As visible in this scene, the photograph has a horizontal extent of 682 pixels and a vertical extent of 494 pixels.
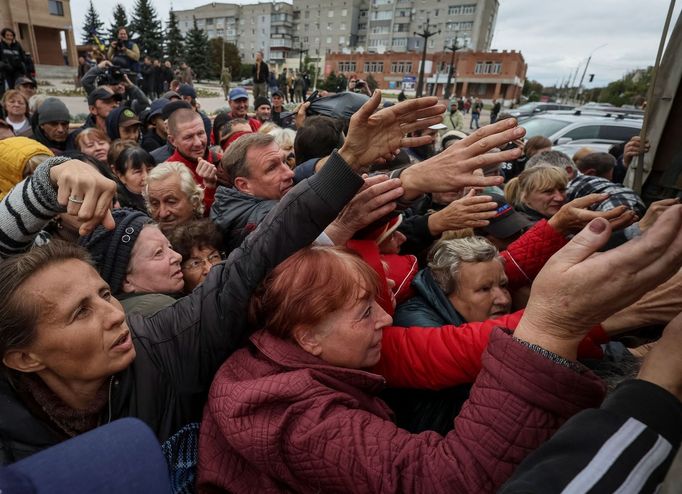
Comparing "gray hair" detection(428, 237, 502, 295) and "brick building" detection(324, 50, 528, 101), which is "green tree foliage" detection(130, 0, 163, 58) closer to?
"brick building" detection(324, 50, 528, 101)

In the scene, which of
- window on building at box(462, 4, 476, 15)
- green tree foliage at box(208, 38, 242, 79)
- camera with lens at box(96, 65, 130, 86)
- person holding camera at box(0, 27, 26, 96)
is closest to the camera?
camera with lens at box(96, 65, 130, 86)

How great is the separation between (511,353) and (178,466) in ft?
3.67

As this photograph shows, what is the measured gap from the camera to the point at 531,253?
7.39 feet

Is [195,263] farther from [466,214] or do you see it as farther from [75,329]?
[466,214]

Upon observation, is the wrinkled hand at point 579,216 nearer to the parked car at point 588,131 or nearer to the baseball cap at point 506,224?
the baseball cap at point 506,224

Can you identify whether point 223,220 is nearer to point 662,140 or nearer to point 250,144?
point 250,144

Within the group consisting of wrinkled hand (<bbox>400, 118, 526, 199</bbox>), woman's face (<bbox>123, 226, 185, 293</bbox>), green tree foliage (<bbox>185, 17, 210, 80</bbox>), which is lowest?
woman's face (<bbox>123, 226, 185, 293</bbox>)

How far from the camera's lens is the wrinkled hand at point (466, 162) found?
4.69 ft

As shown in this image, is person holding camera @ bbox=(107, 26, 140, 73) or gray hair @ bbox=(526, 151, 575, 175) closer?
gray hair @ bbox=(526, 151, 575, 175)

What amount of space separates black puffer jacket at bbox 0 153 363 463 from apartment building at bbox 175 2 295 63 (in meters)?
91.4

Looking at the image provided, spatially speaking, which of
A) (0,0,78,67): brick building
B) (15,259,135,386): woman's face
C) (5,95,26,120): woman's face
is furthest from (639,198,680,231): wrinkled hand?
(0,0,78,67): brick building

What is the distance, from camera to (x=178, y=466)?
4.36ft

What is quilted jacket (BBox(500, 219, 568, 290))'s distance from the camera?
7.20ft

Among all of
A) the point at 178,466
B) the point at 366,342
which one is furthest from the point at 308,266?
the point at 178,466
